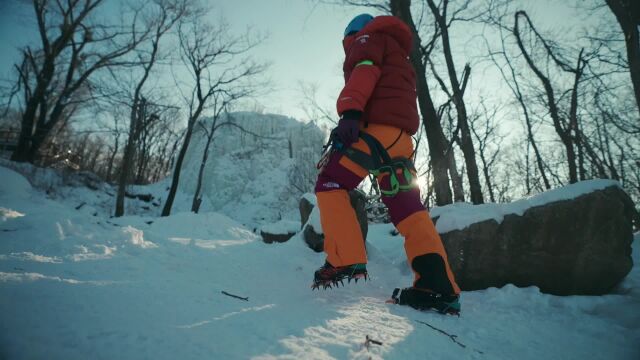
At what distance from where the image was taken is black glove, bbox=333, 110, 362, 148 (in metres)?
2.11

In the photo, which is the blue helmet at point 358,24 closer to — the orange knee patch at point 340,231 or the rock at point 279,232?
the orange knee patch at point 340,231

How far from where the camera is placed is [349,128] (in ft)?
6.92

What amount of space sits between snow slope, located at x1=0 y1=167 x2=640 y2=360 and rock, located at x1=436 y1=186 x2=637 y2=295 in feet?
0.67

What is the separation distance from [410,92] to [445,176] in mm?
3055

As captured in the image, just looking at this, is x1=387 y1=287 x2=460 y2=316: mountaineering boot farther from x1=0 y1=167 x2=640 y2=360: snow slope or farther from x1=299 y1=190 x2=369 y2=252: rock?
x1=299 y1=190 x2=369 y2=252: rock

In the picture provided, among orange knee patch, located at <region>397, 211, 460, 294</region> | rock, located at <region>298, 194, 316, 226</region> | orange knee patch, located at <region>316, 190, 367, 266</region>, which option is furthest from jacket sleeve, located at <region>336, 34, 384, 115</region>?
rock, located at <region>298, 194, 316, 226</region>

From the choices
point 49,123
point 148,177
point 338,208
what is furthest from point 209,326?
point 148,177

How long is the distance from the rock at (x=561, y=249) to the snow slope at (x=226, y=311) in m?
0.20

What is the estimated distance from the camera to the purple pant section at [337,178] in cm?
221

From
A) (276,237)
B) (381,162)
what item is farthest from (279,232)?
(381,162)

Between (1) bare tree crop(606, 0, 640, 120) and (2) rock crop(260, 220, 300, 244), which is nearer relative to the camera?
(1) bare tree crop(606, 0, 640, 120)

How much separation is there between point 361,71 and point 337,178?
2.65 ft

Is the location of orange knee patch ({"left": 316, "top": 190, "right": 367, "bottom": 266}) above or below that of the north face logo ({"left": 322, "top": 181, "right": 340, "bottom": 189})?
below

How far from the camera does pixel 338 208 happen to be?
215 centimetres
